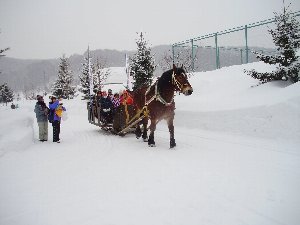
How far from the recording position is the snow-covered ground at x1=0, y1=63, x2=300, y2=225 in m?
3.90

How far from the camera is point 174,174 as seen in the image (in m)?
5.55

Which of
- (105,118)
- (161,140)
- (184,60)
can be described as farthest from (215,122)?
(184,60)

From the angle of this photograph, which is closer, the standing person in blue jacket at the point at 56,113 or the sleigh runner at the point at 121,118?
the sleigh runner at the point at 121,118

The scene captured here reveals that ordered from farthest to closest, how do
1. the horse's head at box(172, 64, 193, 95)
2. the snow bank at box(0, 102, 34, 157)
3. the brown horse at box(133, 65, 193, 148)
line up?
the snow bank at box(0, 102, 34, 157), the brown horse at box(133, 65, 193, 148), the horse's head at box(172, 64, 193, 95)

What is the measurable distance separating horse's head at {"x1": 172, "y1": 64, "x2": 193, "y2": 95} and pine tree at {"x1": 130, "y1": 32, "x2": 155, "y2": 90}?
10228 mm

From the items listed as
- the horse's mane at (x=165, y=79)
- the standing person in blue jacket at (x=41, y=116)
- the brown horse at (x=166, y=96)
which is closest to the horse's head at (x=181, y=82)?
the brown horse at (x=166, y=96)

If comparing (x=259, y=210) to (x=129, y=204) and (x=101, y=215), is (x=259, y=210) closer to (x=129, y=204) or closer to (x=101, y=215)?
(x=129, y=204)

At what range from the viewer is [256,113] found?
9164 mm

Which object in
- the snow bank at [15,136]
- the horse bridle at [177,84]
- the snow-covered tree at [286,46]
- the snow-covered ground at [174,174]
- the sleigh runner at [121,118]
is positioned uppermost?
the snow-covered tree at [286,46]

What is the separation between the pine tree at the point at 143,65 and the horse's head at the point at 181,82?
33.6ft

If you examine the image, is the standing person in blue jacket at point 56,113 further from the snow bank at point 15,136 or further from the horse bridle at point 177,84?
the horse bridle at point 177,84

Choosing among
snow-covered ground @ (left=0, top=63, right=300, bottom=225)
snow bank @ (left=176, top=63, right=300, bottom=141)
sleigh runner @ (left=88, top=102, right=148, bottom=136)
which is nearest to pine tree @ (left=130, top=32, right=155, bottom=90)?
snow bank @ (left=176, top=63, right=300, bottom=141)

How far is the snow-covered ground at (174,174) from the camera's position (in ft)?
12.8

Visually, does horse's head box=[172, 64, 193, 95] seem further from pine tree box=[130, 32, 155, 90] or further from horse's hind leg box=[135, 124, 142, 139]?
pine tree box=[130, 32, 155, 90]
